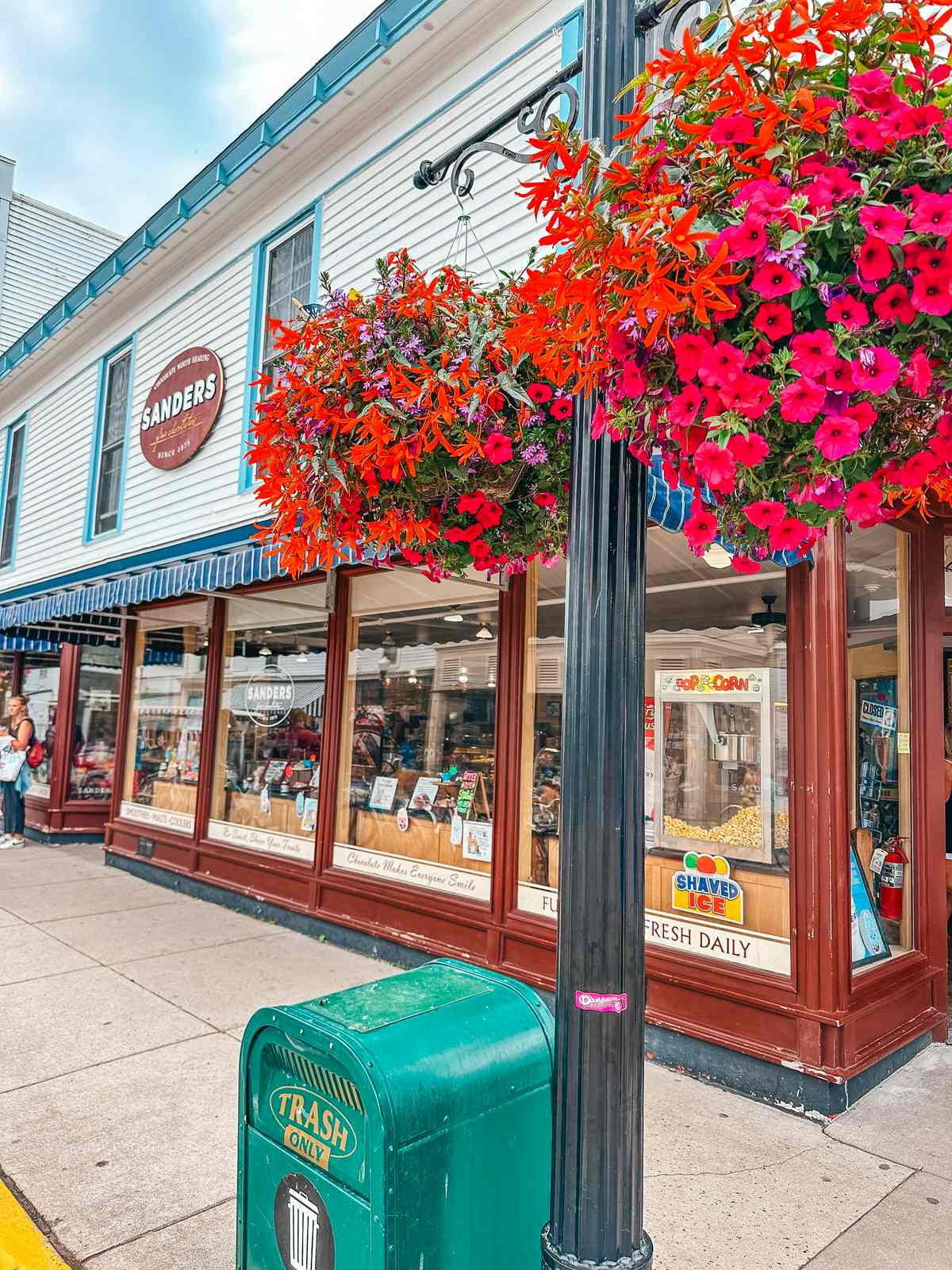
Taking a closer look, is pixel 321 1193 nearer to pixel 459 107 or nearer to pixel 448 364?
pixel 448 364

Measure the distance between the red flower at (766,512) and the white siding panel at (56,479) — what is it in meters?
11.2

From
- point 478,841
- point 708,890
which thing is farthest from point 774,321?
point 478,841

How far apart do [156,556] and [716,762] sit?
556 centimetres

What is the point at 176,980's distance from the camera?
19.8 ft

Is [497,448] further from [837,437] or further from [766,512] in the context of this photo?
[837,437]

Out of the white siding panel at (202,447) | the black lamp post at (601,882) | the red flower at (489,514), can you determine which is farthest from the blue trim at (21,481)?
the black lamp post at (601,882)

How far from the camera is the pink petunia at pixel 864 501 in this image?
1671 mm

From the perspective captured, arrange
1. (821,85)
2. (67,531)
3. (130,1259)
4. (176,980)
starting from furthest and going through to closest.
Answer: (67,531), (176,980), (130,1259), (821,85)

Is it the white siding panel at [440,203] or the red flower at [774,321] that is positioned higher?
the white siding panel at [440,203]

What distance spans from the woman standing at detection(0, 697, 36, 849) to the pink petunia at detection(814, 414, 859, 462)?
1162cm

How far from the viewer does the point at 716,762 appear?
16.2 ft

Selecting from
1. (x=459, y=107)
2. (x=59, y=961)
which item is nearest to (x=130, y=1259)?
(x=59, y=961)

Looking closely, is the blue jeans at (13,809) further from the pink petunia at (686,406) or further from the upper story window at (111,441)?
the pink petunia at (686,406)

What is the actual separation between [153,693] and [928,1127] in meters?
8.60
